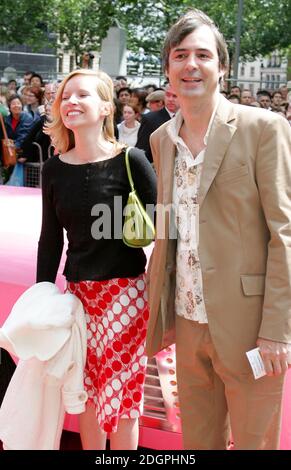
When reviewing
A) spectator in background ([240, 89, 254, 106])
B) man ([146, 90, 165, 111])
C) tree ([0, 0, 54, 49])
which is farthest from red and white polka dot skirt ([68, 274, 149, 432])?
tree ([0, 0, 54, 49])

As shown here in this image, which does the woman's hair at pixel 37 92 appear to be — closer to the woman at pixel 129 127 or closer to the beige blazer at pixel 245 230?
the woman at pixel 129 127

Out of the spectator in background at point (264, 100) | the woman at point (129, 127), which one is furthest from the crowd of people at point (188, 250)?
the spectator in background at point (264, 100)

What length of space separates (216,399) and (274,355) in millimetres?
405

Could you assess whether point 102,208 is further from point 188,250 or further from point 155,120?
point 155,120

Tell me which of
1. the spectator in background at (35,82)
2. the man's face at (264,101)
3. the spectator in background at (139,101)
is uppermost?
the man's face at (264,101)

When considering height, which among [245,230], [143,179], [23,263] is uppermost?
[143,179]

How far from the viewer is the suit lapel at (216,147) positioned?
230 cm

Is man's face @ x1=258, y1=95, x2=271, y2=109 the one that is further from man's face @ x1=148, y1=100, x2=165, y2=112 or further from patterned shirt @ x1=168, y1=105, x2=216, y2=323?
patterned shirt @ x1=168, y1=105, x2=216, y2=323

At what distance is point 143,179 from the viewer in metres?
2.74

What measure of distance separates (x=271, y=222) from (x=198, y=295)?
1.24ft

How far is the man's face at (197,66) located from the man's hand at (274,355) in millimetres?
795

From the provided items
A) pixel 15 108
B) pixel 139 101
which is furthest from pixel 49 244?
pixel 15 108

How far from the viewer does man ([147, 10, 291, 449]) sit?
2.23m

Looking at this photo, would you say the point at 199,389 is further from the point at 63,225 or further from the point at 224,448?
the point at 63,225
